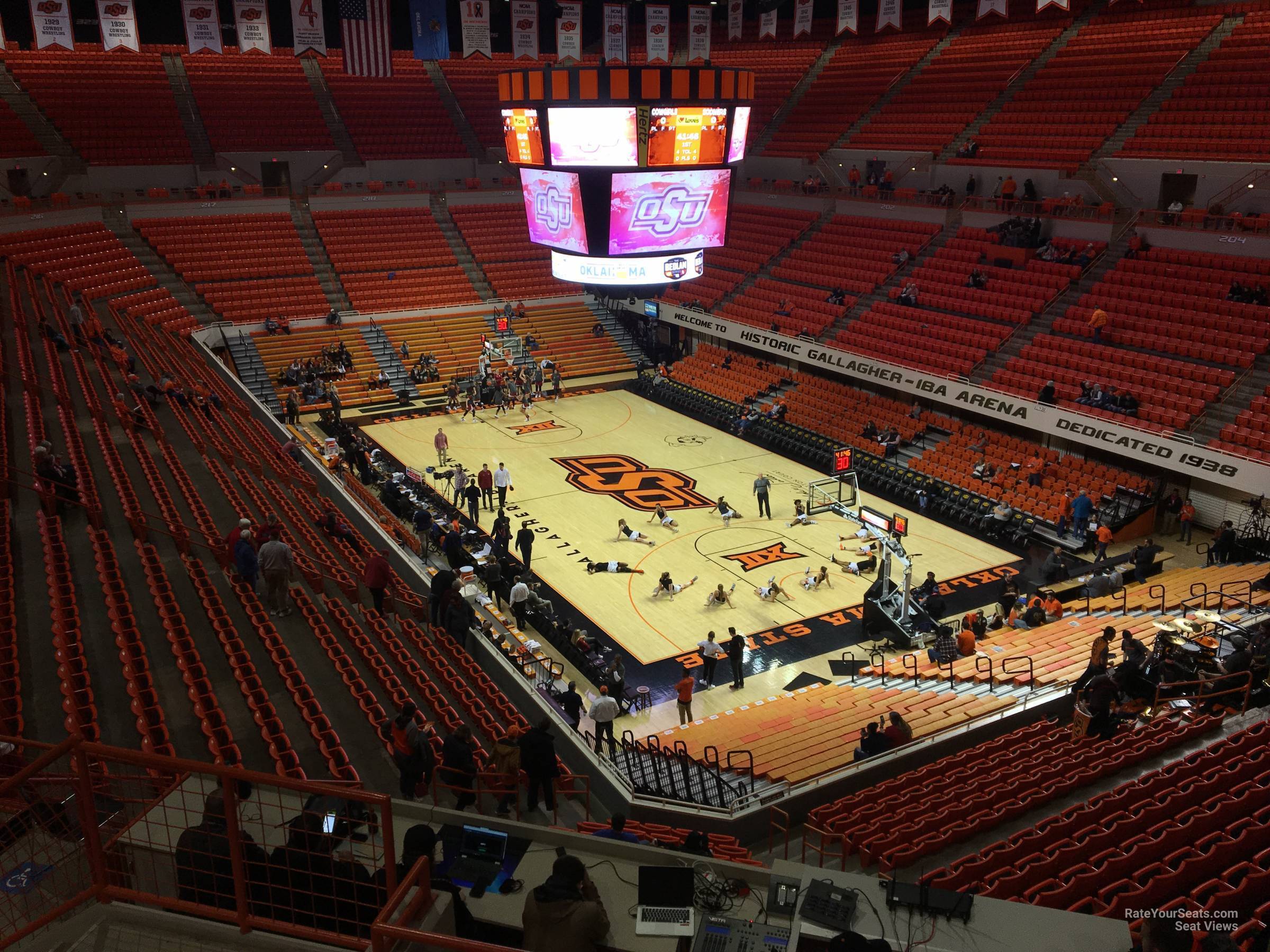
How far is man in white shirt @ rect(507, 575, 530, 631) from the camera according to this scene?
17.0 metres

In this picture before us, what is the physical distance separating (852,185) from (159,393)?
2470cm

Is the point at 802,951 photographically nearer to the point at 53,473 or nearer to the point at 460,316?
the point at 53,473

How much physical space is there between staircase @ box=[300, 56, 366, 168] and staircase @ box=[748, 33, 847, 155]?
17490 mm

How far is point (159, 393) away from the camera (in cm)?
2202

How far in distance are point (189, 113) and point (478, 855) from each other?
43.0 metres

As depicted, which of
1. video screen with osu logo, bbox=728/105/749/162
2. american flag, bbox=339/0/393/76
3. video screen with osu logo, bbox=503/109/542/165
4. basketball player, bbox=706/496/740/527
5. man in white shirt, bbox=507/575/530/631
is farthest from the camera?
american flag, bbox=339/0/393/76

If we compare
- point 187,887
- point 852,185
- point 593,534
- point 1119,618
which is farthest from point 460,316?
point 187,887

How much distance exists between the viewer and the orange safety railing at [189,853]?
457 centimetres

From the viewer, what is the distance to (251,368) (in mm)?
31953

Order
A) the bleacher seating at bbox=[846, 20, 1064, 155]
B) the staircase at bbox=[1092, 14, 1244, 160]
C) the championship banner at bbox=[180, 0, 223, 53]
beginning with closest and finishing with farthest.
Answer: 1. the championship banner at bbox=[180, 0, 223, 53]
2. the staircase at bbox=[1092, 14, 1244, 160]
3. the bleacher seating at bbox=[846, 20, 1064, 155]

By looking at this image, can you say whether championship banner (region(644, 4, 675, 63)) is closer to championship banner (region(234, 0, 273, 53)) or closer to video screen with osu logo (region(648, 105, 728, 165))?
championship banner (region(234, 0, 273, 53))

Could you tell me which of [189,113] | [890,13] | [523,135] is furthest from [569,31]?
[189,113]

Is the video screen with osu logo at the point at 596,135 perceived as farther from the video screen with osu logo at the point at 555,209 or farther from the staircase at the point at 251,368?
the staircase at the point at 251,368

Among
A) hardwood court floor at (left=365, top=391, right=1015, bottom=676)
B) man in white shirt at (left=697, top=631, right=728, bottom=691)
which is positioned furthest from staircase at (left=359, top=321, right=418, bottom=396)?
man in white shirt at (left=697, top=631, right=728, bottom=691)
